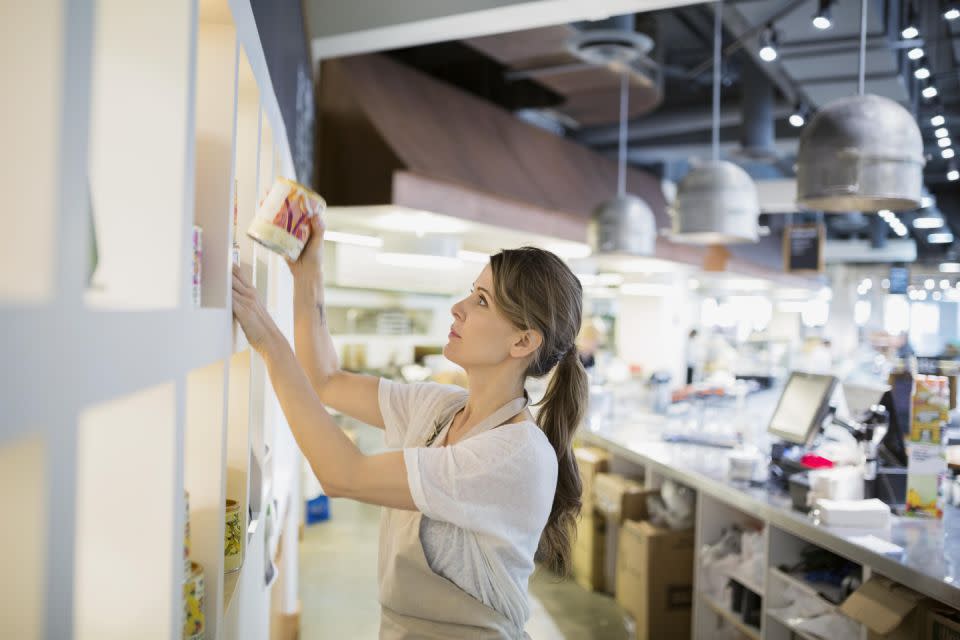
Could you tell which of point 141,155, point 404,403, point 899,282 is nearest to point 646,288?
point 899,282

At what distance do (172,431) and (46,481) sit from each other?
0.37 meters

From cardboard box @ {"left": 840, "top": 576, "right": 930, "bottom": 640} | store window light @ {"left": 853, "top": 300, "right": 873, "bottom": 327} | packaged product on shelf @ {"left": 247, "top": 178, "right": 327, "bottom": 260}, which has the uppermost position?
store window light @ {"left": 853, "top": 300, "right": 873, "bottom": 327}

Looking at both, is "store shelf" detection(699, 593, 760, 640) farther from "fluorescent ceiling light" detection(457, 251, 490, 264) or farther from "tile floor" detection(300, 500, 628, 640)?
"fluorescent ceiling light" detection(457, 251, 490, 264)

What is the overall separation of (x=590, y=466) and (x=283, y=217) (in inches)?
162

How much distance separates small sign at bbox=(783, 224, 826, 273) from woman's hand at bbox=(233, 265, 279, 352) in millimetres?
9697

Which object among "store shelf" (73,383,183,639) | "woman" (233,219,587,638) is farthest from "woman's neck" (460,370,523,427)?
"store shelf" (73,383,183,639)

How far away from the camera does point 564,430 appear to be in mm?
1887

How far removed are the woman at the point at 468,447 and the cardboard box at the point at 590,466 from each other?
3330mm

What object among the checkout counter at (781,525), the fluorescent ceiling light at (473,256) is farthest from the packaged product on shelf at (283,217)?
the fluorescent ceiling light at (473,256)

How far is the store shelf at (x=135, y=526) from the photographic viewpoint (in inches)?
37.5

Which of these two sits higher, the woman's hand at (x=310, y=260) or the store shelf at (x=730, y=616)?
the woman's hand at (x=310, y=260)

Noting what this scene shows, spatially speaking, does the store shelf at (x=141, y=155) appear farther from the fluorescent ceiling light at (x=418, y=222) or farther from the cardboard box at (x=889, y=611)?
the fluorescent ceiling light at (x=418, y=222)

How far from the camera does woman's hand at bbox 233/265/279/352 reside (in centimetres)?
150

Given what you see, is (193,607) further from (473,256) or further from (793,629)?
(473,256)
